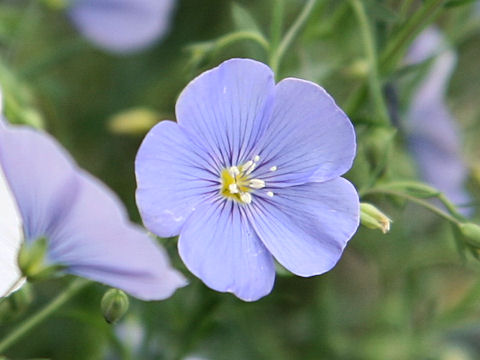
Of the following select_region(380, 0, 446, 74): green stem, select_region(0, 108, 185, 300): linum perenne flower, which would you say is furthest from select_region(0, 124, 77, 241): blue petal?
select_region(380, 0, 446, 74): green stem

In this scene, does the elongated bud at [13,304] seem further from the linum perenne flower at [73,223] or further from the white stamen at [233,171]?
the white stamen at [233,171]

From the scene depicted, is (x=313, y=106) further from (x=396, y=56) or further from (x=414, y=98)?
(x=414, y=98)

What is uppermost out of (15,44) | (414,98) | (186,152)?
(186,152)

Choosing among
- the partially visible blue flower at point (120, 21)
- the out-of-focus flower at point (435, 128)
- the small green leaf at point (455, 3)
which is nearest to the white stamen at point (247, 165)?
the small green leaf at point (455, 3)

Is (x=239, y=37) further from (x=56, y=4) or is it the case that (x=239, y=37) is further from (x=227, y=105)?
(x=56, y=4)

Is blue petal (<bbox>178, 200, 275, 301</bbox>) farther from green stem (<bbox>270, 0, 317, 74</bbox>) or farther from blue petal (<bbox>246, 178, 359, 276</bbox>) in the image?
green stem (<bbox>270, 0, 317, 74</bbox>)

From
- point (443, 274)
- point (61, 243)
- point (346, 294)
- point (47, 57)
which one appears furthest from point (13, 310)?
point (443, 274)
